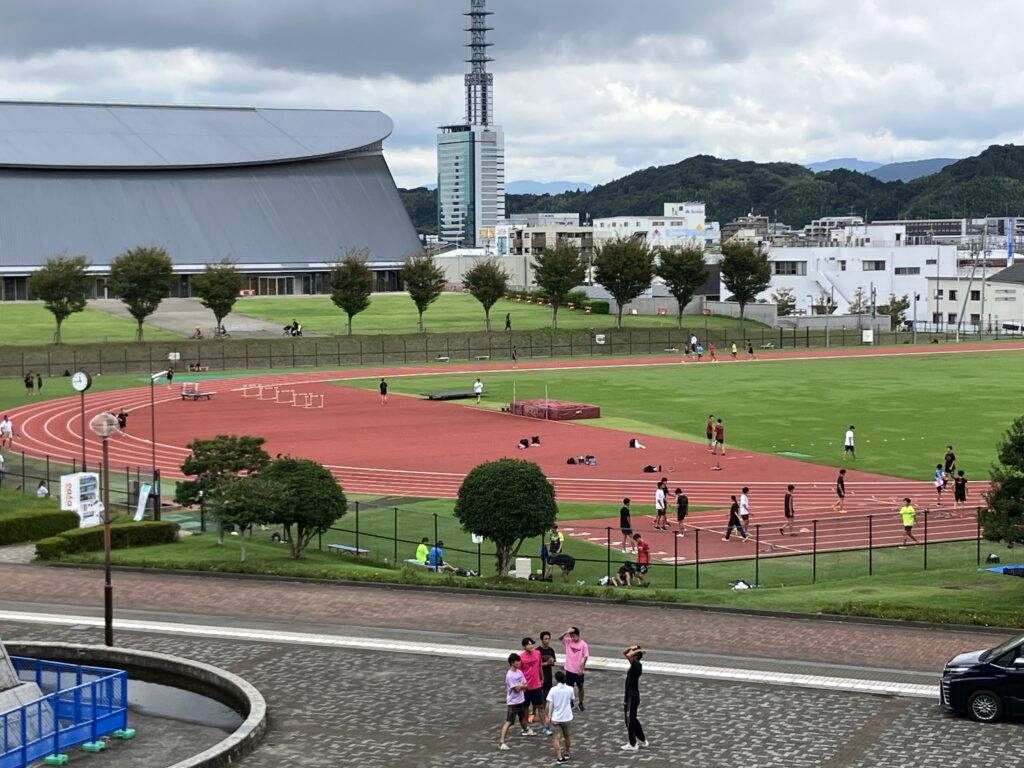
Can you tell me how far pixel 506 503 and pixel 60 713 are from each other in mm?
11369

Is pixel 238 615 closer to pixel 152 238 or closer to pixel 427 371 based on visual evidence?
pixel 427 371

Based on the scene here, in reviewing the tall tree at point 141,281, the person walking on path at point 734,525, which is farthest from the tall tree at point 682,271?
the person walking on path at point 734,525

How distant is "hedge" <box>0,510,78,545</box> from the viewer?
1387 inches

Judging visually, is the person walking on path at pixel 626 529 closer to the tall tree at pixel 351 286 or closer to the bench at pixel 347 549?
the bench at pixel 347 549

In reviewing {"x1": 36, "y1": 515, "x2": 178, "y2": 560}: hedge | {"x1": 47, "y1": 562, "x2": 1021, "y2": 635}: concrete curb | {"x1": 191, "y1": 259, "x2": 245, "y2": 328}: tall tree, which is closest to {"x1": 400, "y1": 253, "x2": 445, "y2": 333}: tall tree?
{"x1": 191, "y1": 259, "x2": 245, "y2": 328}: tall tree

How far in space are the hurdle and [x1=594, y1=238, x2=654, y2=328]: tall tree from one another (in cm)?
3626

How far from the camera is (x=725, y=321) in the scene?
369ft

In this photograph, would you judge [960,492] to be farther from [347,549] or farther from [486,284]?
[486,284]

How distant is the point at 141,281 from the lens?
8938 cm

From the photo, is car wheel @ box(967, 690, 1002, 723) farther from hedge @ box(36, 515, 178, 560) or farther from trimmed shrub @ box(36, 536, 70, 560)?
trimmed shrub @ box(36, 536, 70, 560)

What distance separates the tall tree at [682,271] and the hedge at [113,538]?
72.1 meters

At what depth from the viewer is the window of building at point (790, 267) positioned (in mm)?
141000

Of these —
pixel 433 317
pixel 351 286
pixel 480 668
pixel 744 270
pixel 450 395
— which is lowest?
pixel 480 668

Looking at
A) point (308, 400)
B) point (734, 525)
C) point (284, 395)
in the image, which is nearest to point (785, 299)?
point (284, 395)
